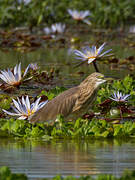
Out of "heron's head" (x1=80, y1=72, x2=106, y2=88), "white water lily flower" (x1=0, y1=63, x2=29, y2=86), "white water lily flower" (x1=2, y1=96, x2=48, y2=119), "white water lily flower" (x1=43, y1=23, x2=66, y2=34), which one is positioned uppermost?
"white water lily flower" (x1=43, y1=23, x2=66, y2=34)

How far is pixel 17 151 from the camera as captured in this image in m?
6.66

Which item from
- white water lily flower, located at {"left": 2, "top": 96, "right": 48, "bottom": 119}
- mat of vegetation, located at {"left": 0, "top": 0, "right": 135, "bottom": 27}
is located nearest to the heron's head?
white water lily flower, located at {"left": 2, "top": 96, "right": 48, "bottom": 119}

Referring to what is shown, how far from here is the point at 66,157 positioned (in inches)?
250

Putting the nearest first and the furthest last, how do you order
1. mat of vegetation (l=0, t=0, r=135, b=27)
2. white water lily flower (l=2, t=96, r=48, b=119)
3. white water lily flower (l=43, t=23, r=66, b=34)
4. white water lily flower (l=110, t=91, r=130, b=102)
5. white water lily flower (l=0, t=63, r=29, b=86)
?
white water lily flower (l=2, t=96, r=48, b=119) → white water lily flower (l=110, t=91, r=130, b=102) → white water lily flower (l=0, t=63, r=29, b=86) → white water lily flower (l=43, t=23, r=66, b=34) → mat of vegetation (l=0, t=0, r=135, b=27)

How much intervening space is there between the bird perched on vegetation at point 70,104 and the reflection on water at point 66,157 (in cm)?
63

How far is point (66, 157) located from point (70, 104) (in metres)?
1.56

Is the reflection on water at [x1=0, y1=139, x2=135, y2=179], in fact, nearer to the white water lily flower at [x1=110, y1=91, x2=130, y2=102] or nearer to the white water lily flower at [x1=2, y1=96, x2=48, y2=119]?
the white water lily flower at [x1=2, y1=96, x2=48, y2=119]

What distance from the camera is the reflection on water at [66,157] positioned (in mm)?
5777

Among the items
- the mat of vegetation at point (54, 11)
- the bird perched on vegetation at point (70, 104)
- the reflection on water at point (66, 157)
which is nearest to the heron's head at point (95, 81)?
the bird perched on vegetation at point (70, 104)

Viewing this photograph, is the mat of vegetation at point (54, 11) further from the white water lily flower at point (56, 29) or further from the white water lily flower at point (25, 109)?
the white water lily flower at point (25, 109)

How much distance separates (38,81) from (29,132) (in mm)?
3487

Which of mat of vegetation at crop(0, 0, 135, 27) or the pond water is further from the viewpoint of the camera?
mat of vegetation at crop(0, 0, 135, 27)

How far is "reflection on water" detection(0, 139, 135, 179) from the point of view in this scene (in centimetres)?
578

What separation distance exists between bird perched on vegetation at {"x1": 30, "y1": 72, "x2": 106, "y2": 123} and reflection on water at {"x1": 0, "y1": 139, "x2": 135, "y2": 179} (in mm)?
631
